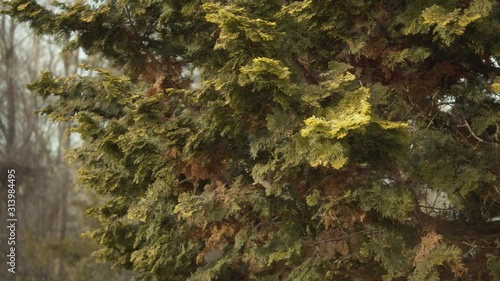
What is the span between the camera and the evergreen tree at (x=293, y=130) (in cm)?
332

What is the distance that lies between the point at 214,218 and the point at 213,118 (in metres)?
0.73

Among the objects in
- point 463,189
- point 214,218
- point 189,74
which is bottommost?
point 214,218

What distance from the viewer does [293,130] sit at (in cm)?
348

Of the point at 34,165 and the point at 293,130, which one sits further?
the point at 34,165

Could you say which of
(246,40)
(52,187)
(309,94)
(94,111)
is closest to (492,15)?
(309,94)

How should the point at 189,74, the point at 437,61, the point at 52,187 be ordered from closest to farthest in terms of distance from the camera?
the point at 437,61
the point at 189,74
the point at 52,187

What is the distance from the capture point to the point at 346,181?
3779mm

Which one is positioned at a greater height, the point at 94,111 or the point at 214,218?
the point at 94,111

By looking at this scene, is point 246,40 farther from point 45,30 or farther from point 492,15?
point 45,30

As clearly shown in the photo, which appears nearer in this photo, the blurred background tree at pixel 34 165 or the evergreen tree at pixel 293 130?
the evergreen tree at pixel 293 130

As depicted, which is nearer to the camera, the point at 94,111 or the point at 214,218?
the point at 214,218

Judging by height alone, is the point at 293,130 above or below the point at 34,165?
above

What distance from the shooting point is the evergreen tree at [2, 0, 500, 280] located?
332 centimetres

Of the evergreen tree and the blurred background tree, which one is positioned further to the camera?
the blurred background tree
